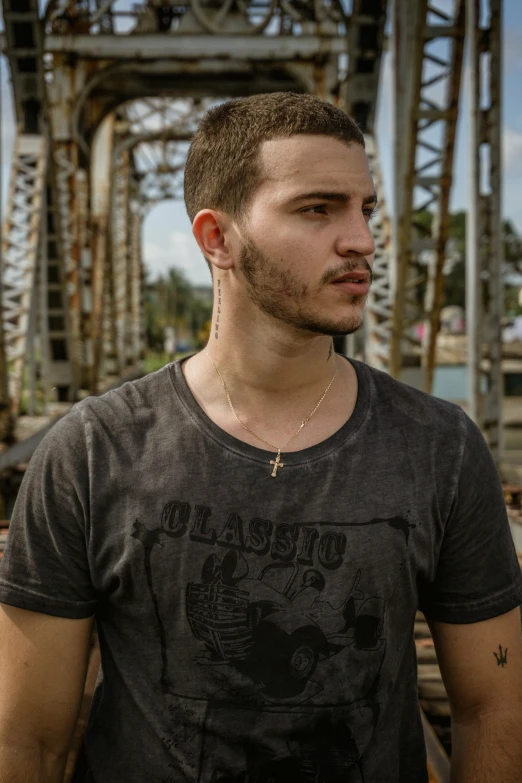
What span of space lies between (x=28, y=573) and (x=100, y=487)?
27 centimetres

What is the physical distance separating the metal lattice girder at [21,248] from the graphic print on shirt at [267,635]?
20.7 ft

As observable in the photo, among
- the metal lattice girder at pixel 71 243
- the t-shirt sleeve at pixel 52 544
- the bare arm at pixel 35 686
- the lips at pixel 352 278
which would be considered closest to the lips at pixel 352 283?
the lips at pixel 352 278

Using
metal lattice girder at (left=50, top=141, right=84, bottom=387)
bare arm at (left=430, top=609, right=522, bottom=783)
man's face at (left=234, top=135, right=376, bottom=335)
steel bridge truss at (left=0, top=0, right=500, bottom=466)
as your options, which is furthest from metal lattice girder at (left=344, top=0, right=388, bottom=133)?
bare arm at (left=430, top=609, right=522, bottom=783)

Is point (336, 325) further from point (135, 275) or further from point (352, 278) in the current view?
point (135, 275)

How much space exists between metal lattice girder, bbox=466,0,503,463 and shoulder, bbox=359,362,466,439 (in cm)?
507

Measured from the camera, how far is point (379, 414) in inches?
77.7

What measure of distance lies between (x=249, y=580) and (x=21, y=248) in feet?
23.7

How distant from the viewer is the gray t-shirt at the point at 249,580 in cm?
176

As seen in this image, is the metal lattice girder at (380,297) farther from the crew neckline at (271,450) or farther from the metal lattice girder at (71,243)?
the crew neckline at (271,450)

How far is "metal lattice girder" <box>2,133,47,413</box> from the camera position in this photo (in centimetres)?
794

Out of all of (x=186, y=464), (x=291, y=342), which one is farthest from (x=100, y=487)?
(x=291, y=342)

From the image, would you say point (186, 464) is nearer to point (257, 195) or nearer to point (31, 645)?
point (31, 645)

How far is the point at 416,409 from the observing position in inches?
78.2

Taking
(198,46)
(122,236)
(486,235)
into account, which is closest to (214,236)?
(486,235)
